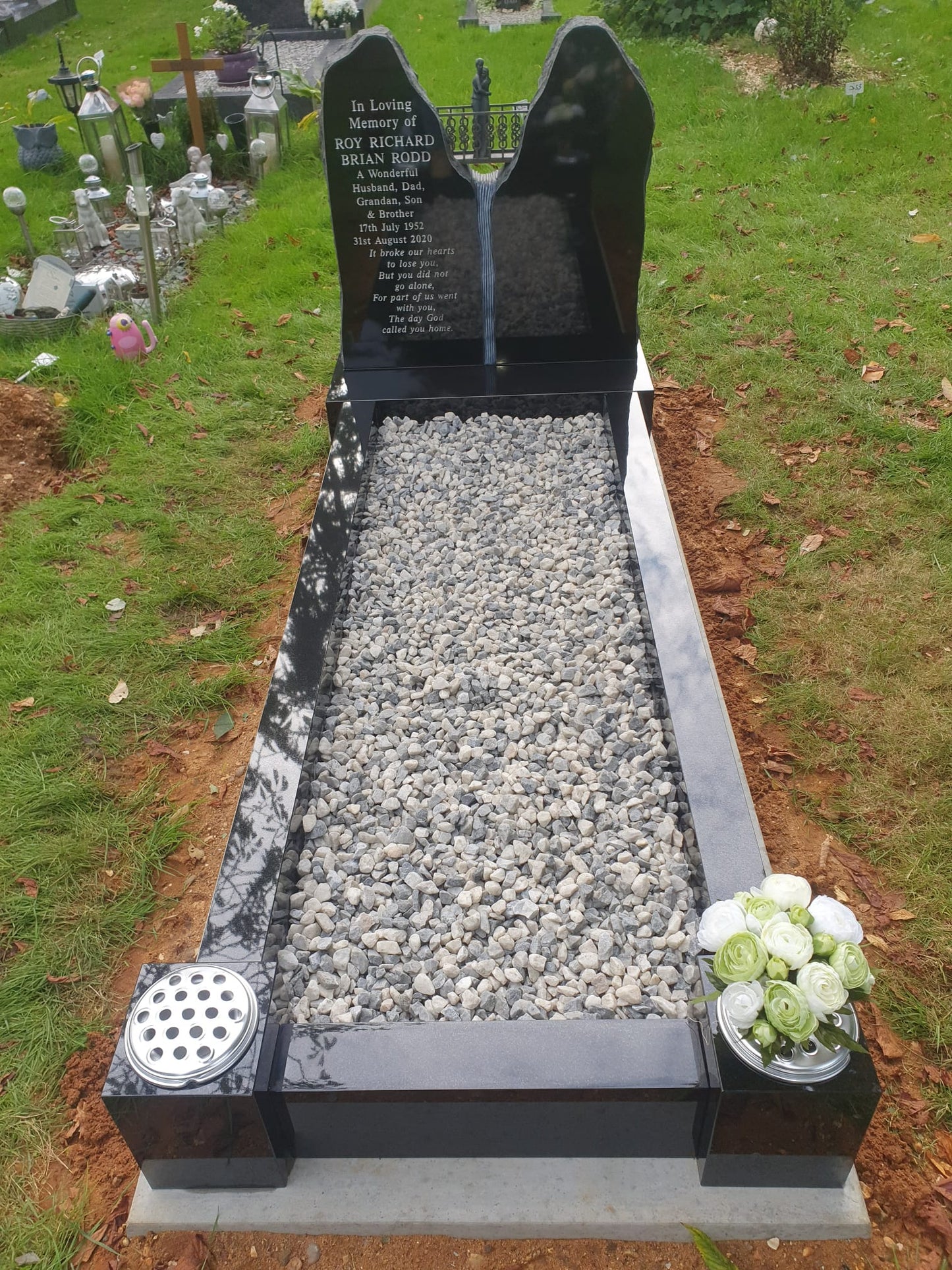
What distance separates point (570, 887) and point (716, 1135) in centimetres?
81

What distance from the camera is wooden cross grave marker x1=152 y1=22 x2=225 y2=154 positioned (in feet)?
28.1

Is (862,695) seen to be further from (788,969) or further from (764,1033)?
(764,1033)

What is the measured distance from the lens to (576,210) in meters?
4.89

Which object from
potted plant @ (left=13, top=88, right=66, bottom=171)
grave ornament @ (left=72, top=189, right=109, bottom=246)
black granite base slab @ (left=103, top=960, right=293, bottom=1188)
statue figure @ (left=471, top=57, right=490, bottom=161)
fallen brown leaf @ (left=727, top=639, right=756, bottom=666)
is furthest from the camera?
potted plant @ (left=13, top=88, right=66, bottom=171)

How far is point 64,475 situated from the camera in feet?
18.3

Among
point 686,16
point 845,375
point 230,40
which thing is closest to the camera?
point 845,375

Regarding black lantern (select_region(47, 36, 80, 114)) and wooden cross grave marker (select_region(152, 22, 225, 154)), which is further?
black lantern (select_region(47, 36, 80, 114))

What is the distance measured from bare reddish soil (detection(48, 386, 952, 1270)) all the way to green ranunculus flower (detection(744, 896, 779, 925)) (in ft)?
3.00

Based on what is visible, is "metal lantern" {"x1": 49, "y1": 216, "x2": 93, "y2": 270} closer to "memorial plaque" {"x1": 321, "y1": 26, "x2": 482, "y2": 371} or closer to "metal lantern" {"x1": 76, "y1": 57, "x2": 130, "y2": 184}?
"metal lantern" {"x1": 76, "y1": 57, "x2": 130, "y2": 184}

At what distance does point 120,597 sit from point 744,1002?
366cm

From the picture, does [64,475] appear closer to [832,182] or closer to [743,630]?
[743,630]

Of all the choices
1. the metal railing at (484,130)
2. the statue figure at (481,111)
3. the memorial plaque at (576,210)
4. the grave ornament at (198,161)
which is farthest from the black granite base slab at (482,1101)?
the grave ornament at (198,161)

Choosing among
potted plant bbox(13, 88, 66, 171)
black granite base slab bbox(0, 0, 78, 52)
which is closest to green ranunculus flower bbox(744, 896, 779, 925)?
potted plant bbox(13, 88, 66, 171)

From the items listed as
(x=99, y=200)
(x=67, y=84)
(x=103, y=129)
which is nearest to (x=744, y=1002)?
(x=99, y=200)
